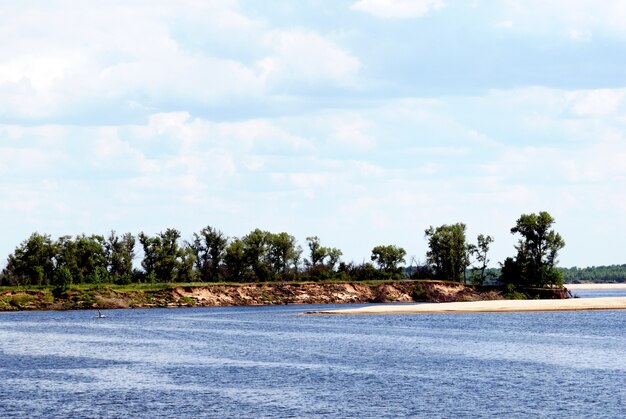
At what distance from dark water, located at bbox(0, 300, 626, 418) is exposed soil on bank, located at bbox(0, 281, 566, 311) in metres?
37.4

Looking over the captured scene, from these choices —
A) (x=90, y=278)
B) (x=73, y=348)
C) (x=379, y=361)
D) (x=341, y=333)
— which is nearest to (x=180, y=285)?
(x=90, y=278)

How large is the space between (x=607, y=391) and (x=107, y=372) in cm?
3767

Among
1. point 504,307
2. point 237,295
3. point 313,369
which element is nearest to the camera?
point 313,369

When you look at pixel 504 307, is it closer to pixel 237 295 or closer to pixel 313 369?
pixel 237 295

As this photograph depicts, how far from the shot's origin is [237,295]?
18562 cm

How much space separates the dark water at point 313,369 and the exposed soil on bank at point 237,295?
37.4 m

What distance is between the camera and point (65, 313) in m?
155

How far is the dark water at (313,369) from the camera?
54.2 metres

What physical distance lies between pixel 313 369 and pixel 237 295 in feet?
373

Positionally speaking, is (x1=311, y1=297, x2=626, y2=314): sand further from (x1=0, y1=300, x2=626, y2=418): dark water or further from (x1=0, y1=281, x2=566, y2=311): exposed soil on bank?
(x1=0, y1=300, x2=626, y2=418): dark water

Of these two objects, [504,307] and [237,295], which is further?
[237,295]

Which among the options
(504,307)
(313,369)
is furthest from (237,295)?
(313,369)

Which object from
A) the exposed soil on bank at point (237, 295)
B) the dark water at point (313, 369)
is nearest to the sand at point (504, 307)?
the exposed soil on bank at point (237, 295)

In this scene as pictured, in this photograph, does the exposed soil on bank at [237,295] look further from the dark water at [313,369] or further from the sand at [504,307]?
the dark water at [313,369]
